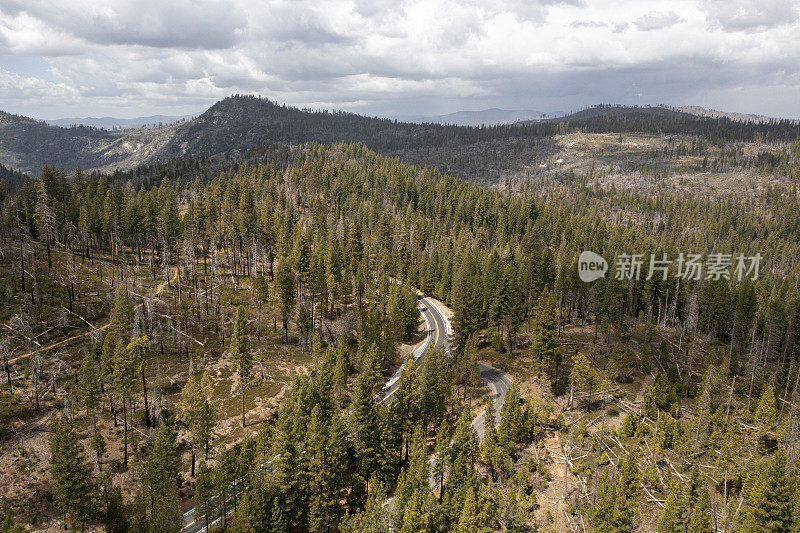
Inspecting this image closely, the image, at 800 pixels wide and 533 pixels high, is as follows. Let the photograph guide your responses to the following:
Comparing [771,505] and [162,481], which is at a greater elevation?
[771,505]

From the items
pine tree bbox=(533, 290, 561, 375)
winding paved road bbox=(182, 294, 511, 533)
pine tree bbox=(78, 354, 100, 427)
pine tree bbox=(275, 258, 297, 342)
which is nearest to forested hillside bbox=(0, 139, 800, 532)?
pine tree bbox=(78, 354, 100, 427)

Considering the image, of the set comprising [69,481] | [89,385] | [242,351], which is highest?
[242,351]

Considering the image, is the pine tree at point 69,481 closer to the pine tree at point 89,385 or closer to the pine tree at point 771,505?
the pine tree at point 89,385

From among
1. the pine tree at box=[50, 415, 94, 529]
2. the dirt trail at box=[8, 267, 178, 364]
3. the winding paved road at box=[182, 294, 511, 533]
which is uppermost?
the dirt trail at box=[8, 267, 178, 364]

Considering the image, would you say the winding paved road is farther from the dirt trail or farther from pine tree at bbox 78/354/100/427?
the dirt trail

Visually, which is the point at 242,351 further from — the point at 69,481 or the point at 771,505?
the point at 771,505

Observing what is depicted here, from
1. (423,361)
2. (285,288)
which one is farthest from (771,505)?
(285,288)
